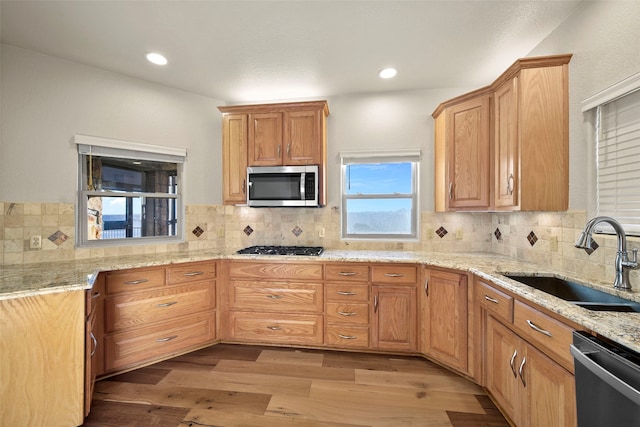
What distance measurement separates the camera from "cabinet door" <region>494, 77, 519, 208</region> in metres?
1.92

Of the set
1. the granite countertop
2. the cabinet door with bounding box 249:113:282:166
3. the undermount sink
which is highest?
the cabinet door with bounding box 249:113:282:166

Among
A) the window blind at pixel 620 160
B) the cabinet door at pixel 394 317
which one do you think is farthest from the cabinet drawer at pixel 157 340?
the window blind at pixel 620 160

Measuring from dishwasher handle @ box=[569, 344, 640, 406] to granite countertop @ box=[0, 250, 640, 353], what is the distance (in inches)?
4.1

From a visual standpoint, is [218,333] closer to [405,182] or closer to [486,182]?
[405,182]

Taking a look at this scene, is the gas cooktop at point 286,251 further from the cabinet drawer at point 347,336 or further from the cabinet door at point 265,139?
the cabinet door at point 265,139


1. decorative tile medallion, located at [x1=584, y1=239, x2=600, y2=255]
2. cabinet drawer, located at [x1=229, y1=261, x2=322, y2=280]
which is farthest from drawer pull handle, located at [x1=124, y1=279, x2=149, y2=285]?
decorative tile medallion, located at [x1=584, y1=239, x2=600, y2=255]

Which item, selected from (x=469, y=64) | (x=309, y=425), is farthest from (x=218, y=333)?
(x=469, y=64)

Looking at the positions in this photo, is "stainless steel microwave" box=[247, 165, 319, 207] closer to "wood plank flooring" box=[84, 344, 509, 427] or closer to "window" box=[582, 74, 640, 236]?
"wood plank flooring" box=[84, 344, 509, 427]

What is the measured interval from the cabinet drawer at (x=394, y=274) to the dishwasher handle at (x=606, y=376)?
130 centimetres

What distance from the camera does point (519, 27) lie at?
74.8 inches

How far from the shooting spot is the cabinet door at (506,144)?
75.5 inches

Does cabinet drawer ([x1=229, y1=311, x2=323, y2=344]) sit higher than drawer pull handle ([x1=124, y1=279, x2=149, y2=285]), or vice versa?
drawer pull handle ([x1=124, y1=279, x2=149, y2=285])

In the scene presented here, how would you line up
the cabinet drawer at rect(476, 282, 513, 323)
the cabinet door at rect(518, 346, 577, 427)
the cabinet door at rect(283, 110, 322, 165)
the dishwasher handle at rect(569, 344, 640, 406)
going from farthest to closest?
1. the cabinet door at rect(283, 110, 322, 165)
2. the cabinet drawer at rect(476, 282, 513, 323)
3. the cabinet door at rect(518, 346, 577, 427)
4. the dishwasher handle at rect(569, 344, 640, 406)

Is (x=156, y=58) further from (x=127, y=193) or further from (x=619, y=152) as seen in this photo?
(x=619, y=152)
